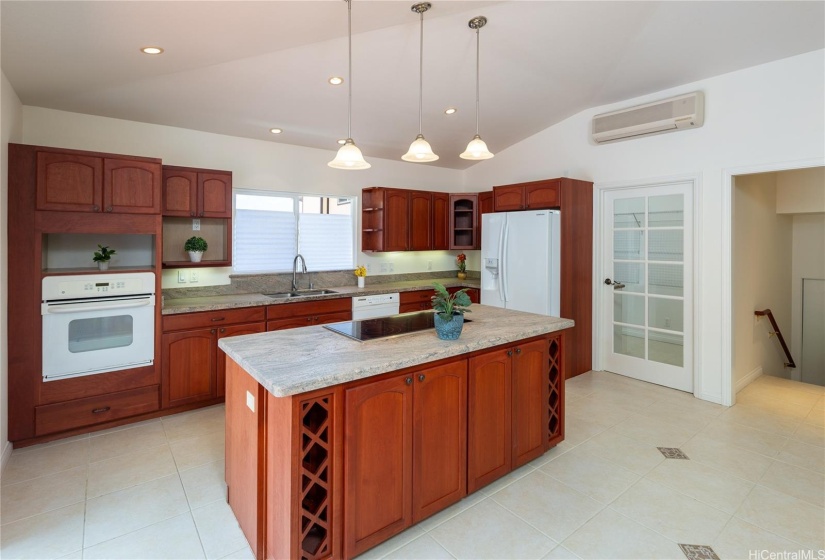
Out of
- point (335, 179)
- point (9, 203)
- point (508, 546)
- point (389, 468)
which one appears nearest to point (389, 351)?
point (389, 468)

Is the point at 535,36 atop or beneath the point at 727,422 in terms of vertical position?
atop

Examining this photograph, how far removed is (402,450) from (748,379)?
14.1ft

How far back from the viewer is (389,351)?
2.05 m

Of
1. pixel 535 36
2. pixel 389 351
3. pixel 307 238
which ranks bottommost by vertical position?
pixel 389 351

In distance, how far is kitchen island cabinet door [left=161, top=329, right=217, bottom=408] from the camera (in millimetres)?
3432

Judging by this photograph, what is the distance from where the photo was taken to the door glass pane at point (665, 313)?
414 cm

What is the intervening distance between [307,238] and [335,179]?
31.8 inches

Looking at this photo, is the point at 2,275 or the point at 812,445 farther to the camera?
the point at 812,445

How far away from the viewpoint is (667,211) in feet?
13.7

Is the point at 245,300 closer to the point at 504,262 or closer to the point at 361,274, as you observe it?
the point at 361,274

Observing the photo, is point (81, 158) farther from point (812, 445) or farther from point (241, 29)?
point (812, 445)

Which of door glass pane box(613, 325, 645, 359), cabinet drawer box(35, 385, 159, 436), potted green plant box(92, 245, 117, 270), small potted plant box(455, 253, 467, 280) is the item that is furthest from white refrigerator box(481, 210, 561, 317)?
potted green plant box(92, 245, 117, 270)

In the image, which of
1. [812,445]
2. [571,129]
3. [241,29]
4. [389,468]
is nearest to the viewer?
[389,468]

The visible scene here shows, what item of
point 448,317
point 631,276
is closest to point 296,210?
point 448,317
